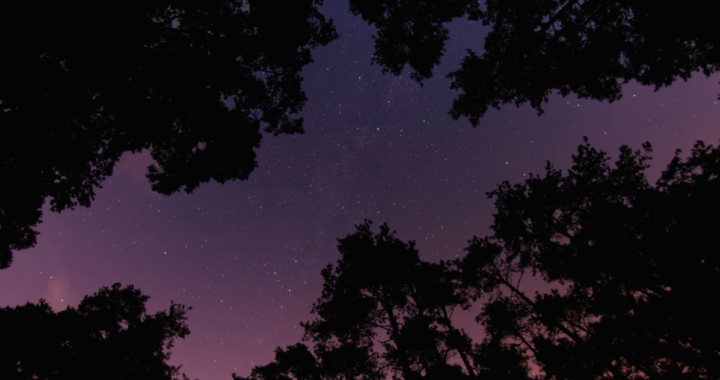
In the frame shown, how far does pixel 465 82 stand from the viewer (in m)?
10.7

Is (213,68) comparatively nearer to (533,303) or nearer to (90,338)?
(90,338)

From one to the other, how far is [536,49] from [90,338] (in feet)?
73.6

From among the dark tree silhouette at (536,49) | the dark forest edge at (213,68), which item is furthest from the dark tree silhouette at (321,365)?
the dark tree silhouette at (536,49)

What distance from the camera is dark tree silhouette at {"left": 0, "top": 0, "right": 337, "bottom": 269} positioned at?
5.73 metres

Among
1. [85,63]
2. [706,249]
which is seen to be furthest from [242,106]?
[706,249]

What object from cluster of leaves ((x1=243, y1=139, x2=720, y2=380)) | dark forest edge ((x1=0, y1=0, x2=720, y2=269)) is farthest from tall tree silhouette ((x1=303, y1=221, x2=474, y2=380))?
dark forest edge ((x1=0, y1=0, x2=720, y2=269))

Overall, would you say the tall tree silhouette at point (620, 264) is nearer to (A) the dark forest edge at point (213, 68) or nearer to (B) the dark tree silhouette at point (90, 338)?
(A) the dark forest edge at point (213, 68)

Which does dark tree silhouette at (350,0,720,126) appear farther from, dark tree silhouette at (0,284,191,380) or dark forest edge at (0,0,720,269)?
dark tree silhouette at (0,284,191,380)

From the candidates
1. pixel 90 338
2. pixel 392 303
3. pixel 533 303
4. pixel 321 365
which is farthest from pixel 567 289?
pixel 90 338

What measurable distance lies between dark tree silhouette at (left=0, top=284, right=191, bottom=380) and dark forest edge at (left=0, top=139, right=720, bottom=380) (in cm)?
5

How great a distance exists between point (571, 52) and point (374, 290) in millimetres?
13676

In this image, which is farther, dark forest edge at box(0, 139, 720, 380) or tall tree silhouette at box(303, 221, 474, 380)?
tall tree silhouette at box(303, 221, 474, 380)

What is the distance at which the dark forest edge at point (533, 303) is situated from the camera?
311 inches

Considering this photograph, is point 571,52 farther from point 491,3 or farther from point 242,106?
point 242,106
